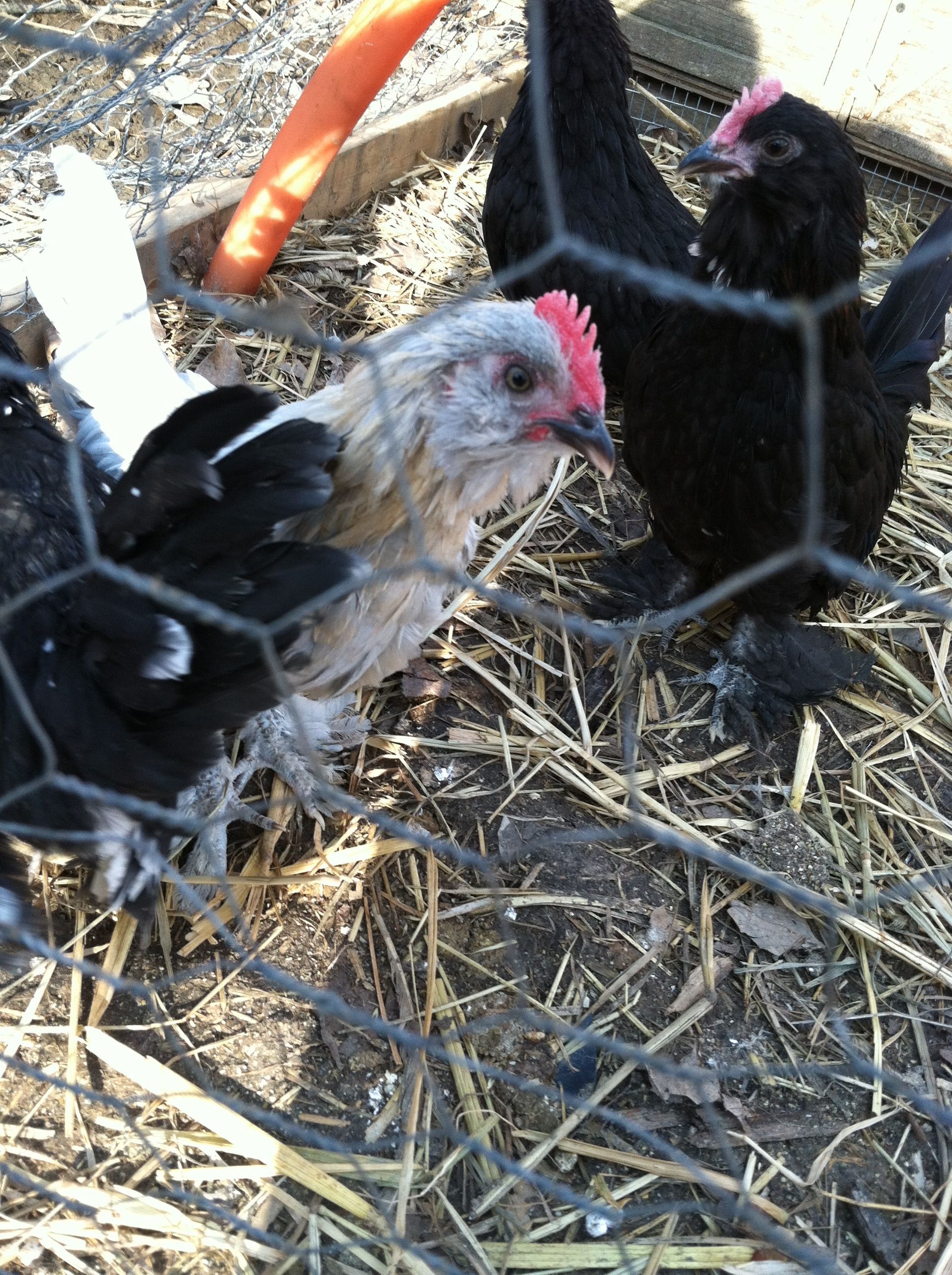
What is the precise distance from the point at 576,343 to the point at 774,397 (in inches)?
26.6

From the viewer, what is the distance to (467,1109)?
5.30ft

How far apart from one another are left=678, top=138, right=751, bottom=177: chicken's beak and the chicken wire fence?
281mm

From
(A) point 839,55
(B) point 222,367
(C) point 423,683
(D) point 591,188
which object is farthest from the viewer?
(A) point 839,55

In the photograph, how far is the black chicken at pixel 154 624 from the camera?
4.18 ft

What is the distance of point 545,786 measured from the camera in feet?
6.91

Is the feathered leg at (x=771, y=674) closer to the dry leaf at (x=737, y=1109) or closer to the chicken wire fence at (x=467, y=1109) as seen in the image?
the chicken wire fence at (x=467, y=1109)

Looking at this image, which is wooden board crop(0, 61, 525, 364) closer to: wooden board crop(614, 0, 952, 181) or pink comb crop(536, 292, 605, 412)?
wooden board crop(614, 0, 952, 181)

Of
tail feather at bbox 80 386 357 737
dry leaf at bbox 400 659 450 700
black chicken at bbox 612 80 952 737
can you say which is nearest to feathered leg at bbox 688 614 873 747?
black chicken at bbox 612 80 952 737

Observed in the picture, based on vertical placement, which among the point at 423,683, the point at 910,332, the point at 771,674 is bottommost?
the point at 771,674

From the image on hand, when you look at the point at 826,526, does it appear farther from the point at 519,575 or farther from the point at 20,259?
the point at 20,259

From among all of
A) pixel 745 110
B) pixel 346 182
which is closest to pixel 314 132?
pixel 346 182

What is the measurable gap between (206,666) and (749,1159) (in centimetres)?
116

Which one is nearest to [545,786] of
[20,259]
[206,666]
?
[206,666]

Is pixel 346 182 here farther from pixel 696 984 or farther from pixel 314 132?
pixel 696 984
